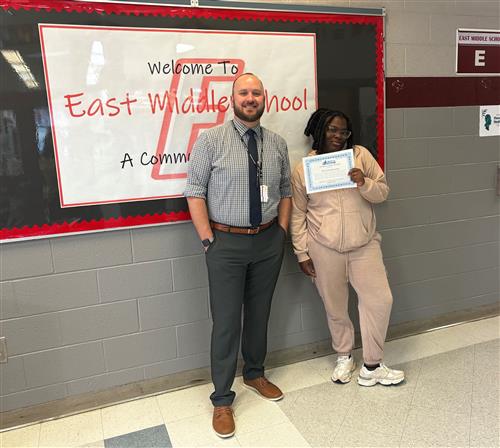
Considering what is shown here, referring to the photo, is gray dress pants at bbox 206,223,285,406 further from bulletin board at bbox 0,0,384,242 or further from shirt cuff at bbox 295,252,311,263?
bulletin board at bbox 0,0,384,242

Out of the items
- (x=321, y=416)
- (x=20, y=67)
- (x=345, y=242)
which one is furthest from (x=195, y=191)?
(x=321, y=416)

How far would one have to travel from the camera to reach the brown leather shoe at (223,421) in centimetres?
211

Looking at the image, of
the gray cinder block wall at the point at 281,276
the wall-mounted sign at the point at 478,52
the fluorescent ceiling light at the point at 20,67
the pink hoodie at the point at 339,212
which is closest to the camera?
the fluorescent ceiling light at the point at 20,67

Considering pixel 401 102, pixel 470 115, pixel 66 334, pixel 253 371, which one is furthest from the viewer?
pixel 470 115

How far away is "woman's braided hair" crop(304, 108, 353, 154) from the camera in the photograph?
7.79ft

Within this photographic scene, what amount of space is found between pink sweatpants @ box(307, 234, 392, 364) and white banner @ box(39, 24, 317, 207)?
2.56 feet

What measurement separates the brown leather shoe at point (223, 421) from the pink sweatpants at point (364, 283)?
2.51 ft

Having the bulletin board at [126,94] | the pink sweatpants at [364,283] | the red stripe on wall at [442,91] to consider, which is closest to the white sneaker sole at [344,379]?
the pink sweatpants at [364,283]

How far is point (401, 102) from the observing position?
2.78 metres

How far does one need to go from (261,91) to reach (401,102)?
3.56 feet

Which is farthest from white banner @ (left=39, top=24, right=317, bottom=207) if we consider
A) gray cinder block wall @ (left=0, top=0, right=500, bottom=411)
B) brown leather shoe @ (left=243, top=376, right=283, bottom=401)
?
brown leather shoe @ (left=243, top=376, right=283, bottom=401)

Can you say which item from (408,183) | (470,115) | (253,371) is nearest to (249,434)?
(253,371)

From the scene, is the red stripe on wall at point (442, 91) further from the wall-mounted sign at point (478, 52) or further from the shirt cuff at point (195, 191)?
the shirt cuff at point (195, 191)

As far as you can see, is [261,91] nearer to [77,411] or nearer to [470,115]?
[470,115]
